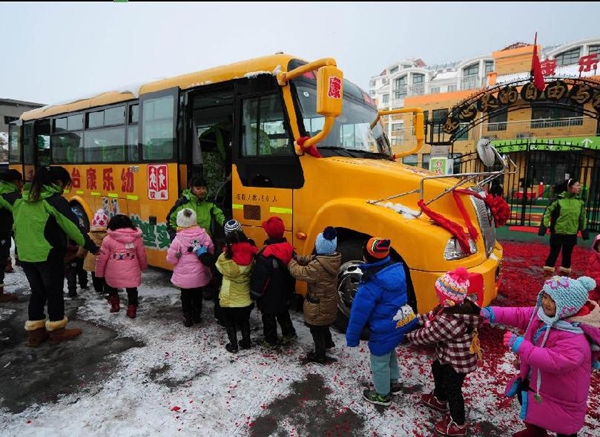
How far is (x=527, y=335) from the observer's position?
240 cm

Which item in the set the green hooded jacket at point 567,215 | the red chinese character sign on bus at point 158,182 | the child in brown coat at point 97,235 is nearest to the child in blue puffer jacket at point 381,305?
the red chinese character sign on bus at point 158,182

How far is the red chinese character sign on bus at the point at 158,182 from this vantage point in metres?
5.56

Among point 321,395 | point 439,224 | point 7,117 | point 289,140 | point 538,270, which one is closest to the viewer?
→ point 321,395

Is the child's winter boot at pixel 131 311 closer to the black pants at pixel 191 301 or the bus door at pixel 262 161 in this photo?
the black pants at pixel 191 301

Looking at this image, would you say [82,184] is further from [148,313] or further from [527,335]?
[527,335]

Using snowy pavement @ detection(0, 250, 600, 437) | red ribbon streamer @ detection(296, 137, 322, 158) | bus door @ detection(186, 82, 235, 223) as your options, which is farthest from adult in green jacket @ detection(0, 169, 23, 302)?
red ribbon streamer @ detection(296, 137, 322, 158)

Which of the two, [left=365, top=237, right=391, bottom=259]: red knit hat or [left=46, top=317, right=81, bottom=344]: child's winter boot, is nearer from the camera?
[left=365, top=237, right=391, bottom=259]: red knit hat

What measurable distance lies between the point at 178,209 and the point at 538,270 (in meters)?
6.80

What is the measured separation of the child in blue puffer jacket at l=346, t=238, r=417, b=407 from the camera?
2.80m

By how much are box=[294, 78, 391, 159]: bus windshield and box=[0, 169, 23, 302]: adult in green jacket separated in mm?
4570

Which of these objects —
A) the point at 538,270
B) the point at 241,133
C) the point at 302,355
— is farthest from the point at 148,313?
the point at 538,270

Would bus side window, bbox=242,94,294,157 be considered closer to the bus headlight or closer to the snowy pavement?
the bus headlight

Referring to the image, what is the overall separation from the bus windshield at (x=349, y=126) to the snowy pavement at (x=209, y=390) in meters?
2.31

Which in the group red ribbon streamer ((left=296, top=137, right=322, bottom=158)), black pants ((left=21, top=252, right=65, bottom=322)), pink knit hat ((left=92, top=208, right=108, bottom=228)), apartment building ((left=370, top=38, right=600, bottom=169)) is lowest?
black pants ((left=21, top=252, right=65, bottom=322))
